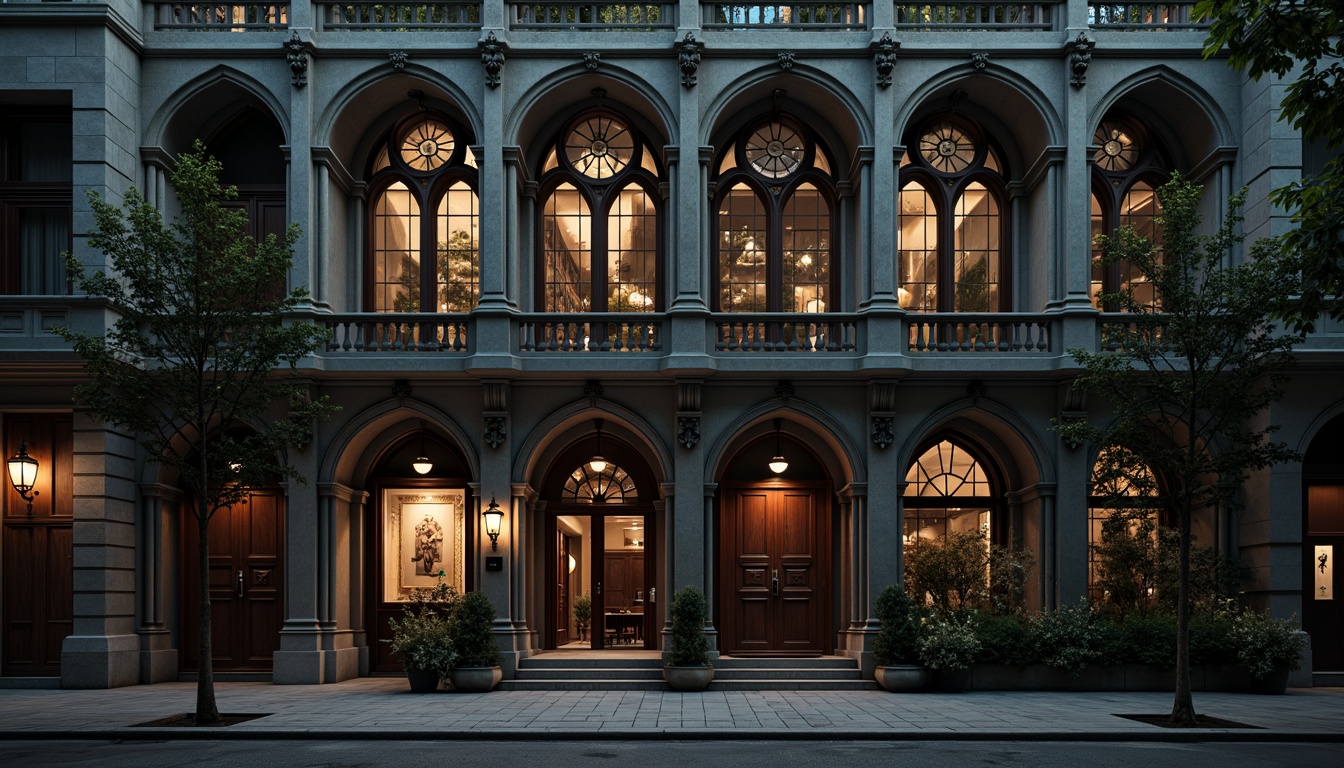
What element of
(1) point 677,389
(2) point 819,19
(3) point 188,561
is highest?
(2) point 819,19

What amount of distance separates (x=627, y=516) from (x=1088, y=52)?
13078 millimetres

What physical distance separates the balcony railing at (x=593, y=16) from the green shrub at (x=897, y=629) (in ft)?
38.8

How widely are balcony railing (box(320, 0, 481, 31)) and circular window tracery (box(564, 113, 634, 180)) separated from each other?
9.87ft

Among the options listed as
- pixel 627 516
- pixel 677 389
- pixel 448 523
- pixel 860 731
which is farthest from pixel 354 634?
pixel 860 731

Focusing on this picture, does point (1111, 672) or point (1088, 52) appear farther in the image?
point (1088, 52)

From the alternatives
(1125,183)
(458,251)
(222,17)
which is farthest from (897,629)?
(222,17)

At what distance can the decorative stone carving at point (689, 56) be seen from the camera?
21.6 meters

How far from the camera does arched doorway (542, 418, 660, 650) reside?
77.3 ft

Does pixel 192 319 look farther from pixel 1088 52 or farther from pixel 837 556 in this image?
pixel 1088 52

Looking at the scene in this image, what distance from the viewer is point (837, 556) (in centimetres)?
2300

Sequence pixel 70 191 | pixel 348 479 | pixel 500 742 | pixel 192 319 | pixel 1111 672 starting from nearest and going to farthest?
pixel 500 742
pixel 192 319
pixel 1111 672
pixel 70 191
pixel 348 479

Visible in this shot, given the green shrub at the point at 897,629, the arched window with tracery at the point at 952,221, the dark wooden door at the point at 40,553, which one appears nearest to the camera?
the green shrub at the point at 897,629

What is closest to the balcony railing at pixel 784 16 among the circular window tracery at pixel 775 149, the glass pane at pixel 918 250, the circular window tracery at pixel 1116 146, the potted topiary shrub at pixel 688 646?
the circular window tracery at pixel 775 149

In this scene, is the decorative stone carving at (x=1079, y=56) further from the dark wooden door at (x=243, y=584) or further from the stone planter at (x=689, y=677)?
the dark wooden door at (x=243, y=584)
